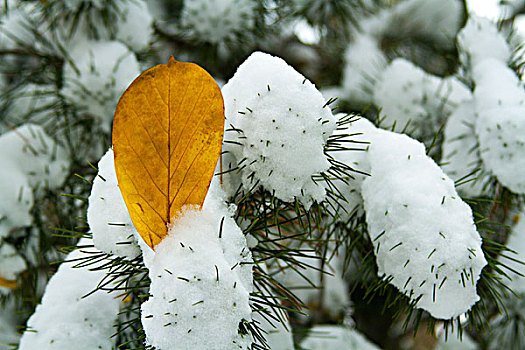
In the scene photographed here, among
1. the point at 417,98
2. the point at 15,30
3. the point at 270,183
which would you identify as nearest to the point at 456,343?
the point at 417,98

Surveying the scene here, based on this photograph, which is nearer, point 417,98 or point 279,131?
point 279,131

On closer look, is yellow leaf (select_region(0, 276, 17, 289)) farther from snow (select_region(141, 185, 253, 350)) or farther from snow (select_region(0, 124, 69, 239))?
snow (select_region(141, 185, 253, 350))

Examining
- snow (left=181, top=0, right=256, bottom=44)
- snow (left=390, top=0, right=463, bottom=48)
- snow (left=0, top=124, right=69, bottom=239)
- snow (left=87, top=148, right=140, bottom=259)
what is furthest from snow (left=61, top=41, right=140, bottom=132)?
snow (left=390, top=0, right=463, bottom=48)

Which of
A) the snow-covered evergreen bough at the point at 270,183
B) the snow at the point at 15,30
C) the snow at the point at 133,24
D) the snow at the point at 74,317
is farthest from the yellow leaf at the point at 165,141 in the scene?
the snow at the point at 15,30

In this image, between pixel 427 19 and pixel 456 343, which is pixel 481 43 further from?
pixel 456 343

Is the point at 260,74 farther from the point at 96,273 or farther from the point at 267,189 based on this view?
the point at 96,273

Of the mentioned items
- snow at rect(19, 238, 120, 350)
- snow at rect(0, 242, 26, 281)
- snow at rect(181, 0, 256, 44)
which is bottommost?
snow at rect(19, 238, 120, 350)
